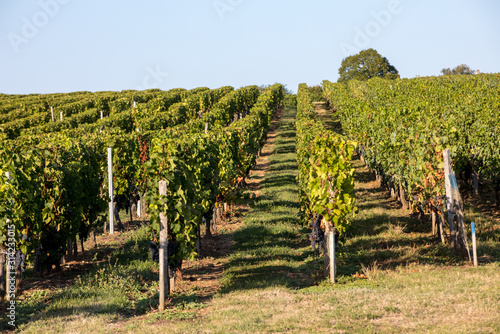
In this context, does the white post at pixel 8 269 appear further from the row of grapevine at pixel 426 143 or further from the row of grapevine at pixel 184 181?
the row of grapevine at pixel 426 143

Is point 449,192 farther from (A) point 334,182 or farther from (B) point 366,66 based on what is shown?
(B) point 366,66

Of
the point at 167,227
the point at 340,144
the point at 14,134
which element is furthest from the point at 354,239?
the point at 14,134

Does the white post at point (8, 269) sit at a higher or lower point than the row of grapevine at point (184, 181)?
lower

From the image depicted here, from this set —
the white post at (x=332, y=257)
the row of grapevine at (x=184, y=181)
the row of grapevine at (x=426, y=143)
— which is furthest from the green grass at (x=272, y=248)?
the row of grapevine at (x=426, y=143)

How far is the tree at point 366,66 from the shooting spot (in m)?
102

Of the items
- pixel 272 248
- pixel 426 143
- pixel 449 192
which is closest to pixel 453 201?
pixel 449 192

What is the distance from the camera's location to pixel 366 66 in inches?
4048

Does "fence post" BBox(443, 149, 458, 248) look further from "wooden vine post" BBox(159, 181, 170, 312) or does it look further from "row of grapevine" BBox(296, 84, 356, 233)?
"wooden vine post" BBox(159, 181, 170, 312)

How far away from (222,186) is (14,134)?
2130 cm

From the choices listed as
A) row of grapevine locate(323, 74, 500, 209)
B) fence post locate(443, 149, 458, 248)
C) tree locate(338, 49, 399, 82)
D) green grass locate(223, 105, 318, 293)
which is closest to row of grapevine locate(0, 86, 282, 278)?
green grass locate(223, 105, 318, 293)

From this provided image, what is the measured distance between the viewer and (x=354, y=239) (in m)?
13.1

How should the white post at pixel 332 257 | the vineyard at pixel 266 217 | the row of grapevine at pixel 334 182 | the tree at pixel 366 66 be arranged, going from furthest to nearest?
the tree at pixel 366 66
the row of grapevine at pixel 334 182
the white post at pixel 332 257
the vineyard at pixel 266 217

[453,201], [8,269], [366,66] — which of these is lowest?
[8,269]

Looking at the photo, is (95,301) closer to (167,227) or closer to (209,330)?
(167,227)
